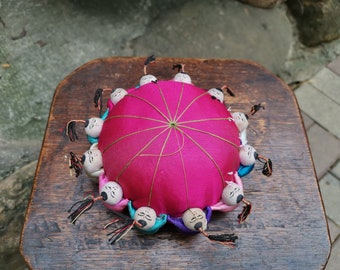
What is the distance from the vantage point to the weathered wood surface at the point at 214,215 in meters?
0.99

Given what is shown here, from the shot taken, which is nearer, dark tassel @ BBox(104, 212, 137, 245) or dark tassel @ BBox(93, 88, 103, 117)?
dark tassel @ BBox(104, 212, 137, 245)

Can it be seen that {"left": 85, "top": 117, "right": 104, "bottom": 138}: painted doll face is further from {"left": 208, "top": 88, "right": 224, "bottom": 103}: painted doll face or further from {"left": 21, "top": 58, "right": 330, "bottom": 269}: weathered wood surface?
{"left": 208, "top": 88, "right": 224, "bottom": 103}: painted doll face

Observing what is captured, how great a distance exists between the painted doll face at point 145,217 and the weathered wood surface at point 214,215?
11 cm

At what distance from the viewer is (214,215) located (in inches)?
41.1

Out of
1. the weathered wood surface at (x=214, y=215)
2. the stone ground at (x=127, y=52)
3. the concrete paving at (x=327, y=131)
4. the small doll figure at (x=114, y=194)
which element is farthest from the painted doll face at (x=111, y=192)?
the concrete paving at (x=327, y=131)

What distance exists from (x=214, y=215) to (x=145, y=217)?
0.21m

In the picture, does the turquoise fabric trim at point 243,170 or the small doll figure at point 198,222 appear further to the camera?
the turquoise fabric trim at point 243,170

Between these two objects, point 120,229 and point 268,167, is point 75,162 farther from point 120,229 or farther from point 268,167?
point 268,167

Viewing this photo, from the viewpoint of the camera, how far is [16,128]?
153cm

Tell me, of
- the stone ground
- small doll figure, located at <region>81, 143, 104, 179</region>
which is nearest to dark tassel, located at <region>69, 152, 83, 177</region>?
small doll figure, located at <region>81, 143, 104, 179</region>

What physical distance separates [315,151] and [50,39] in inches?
46.9

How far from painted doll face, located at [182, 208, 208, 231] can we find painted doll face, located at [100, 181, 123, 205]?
0.48 ft

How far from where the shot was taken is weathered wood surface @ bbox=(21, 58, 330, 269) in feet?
3.25

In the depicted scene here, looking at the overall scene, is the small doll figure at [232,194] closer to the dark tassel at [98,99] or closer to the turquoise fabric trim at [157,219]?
the turquoise fabric trim at [157,219]
